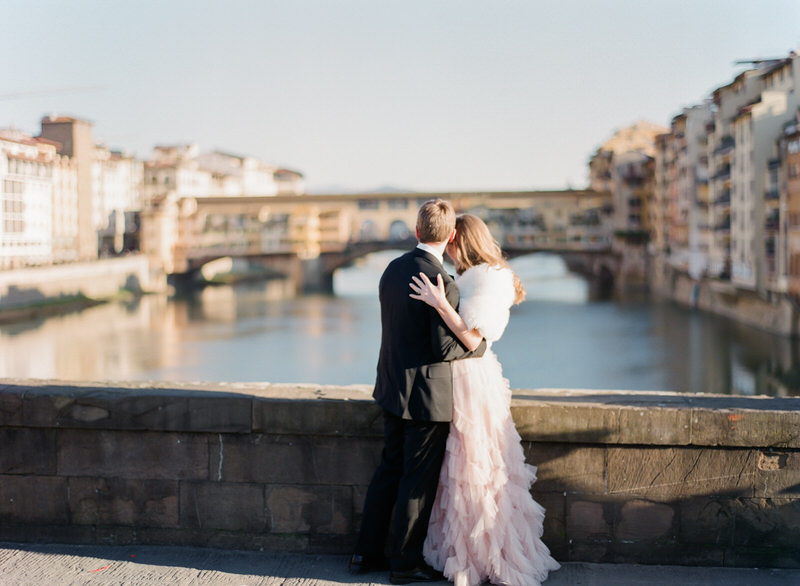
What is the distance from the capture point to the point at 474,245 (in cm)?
283

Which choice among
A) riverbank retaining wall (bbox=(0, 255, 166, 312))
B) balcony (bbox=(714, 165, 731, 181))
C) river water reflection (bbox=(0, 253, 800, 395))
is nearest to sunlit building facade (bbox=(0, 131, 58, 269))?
riverbank retaining wall (bbox=(0, 255, 166, 312))

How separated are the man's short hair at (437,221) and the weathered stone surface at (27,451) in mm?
1443

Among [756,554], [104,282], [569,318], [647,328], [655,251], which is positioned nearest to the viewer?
[756,554]

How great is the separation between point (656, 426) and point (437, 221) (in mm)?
915

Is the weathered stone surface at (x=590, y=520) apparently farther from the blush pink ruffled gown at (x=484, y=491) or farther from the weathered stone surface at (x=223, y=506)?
the weathered stone surface at (x=223, y=506)

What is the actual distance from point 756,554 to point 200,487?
5.67 feet

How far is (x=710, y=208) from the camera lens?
3547 centimetres

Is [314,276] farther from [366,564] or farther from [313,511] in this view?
[366,564]

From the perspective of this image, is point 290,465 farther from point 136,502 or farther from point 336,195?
point 336,195

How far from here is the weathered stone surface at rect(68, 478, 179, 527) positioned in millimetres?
3213

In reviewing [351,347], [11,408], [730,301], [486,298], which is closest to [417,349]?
[486,298]

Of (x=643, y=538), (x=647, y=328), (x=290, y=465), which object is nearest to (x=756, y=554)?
(x=643, y=538)

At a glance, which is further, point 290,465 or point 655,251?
point 655,251

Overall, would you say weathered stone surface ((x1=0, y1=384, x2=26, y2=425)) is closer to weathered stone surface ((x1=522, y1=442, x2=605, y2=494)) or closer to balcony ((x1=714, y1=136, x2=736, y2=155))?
weathered stone surface ((x1=522, y1=442, x2=605, y2=494))
